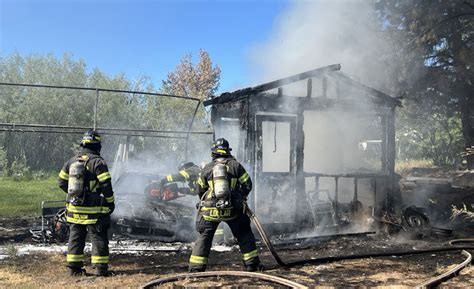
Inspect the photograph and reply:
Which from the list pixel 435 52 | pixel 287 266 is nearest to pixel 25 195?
pixel 287 266

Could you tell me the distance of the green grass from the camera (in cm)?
1101

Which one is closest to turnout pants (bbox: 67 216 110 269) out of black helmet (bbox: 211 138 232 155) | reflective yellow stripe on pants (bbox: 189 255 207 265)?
reflective yellow stripe on pants (bbox: 189 255 207 265)

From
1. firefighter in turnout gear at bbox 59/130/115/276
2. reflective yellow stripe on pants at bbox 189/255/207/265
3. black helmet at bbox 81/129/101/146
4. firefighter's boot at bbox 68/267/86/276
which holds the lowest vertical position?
firefighter's boot at bbox 68/267/86/276

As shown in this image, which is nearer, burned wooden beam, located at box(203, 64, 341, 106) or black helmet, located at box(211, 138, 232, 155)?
black helmet, located at box(211, 138, 232, 155)

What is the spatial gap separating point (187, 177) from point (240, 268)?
2210mm

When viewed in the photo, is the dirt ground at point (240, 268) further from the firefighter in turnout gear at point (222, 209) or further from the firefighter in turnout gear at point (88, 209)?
the firefighter in turnout gear at point (222, 209)

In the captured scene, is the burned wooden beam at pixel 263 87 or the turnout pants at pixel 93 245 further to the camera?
the burned wooden beam at pixel 263 87

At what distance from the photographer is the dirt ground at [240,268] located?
493cm

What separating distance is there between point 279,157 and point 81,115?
12.3m

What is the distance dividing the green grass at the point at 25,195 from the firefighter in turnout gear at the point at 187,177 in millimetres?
5351

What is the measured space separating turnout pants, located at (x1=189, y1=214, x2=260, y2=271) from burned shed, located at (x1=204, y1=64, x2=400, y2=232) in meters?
2.63

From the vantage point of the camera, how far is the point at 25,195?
1353cm

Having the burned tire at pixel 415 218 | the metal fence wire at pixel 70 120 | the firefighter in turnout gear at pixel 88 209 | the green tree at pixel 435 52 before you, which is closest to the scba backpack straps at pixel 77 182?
the firefighter in turnout gear at pixel 88 209

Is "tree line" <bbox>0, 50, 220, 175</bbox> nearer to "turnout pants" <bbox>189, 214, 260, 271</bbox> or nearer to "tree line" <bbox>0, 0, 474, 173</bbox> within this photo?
"tree line" <bbox>0, 0, 474, 173</bbox>
